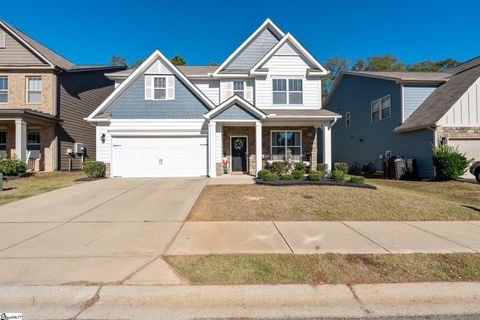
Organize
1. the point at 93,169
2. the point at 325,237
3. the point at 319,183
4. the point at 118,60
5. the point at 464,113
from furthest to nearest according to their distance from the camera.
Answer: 1. the point at 118,60
2. the point at 464,113
3. the point at 93,169
4. the point at 319,183
5. the point at 325,237

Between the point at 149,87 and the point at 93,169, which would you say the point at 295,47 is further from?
the point at 93,169

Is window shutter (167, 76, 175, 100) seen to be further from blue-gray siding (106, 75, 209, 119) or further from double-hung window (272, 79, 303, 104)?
double-hung window (272, 79, 303, 104)

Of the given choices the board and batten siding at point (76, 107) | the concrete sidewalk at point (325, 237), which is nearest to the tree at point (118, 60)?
the board and batten siding at point (76, 107)

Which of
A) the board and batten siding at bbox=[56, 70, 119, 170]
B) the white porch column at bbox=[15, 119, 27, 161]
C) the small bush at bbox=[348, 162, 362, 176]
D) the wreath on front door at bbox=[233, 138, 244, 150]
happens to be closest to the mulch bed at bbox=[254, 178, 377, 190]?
the wreath on front door at bbox=[233, 138, 244, 150]

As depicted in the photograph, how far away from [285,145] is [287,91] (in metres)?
3.18

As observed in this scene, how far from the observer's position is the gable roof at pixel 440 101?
1454 cm

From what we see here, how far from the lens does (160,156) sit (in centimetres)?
1537

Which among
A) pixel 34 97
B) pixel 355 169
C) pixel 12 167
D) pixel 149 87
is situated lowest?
pixel 355 169

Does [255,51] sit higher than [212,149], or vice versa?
[255,51]

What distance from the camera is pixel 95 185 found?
12078 millimetres

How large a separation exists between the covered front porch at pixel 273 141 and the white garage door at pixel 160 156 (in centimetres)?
113

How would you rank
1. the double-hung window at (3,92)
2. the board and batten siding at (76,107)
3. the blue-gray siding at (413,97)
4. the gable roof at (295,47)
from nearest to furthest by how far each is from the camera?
the gable roof at (295,47) < the blue-gray siding at (413,97) < the double-hung window at (3,92) < the board and batten siding at (76,107)

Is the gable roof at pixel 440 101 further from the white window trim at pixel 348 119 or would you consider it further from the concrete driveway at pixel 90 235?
the concrete driveway at pixel 90 235

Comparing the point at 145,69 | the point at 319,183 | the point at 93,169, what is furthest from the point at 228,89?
the point at 319,183
